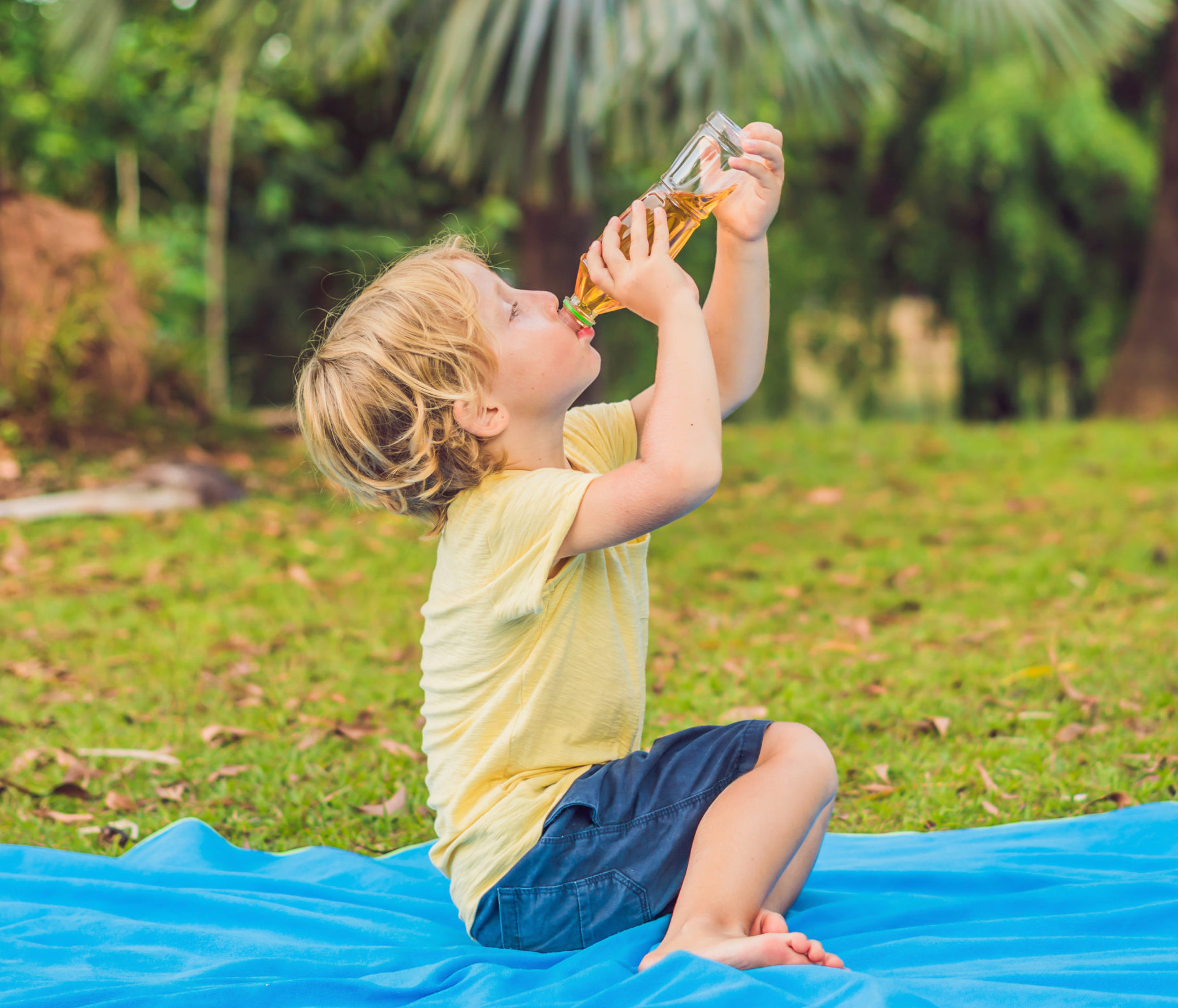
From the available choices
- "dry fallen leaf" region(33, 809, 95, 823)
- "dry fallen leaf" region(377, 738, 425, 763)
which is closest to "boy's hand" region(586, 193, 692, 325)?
"dry fallen leaf" region(377, 738, 425, 763)

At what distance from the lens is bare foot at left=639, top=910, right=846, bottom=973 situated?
193cm

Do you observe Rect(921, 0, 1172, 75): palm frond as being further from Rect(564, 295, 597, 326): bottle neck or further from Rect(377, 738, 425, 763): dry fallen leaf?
Rect(564, 295, 597, 326): bottle neck

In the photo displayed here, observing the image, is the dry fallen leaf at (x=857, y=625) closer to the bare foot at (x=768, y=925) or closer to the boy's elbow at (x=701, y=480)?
the bare foot at (x=768, y=925)

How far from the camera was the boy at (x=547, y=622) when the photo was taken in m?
2.05

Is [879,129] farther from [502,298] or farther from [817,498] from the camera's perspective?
[502,298]

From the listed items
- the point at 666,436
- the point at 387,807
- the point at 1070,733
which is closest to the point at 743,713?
the point at 1070,733

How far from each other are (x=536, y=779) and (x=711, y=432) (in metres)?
0.73

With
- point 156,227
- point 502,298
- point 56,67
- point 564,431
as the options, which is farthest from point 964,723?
point 156,227

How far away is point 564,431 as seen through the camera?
99.7 inches

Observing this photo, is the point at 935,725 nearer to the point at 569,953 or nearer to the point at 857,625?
the point at 857,625

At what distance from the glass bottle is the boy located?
0.18 ft

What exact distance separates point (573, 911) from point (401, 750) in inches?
59.5

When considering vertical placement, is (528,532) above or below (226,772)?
above

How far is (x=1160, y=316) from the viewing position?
10359mm
